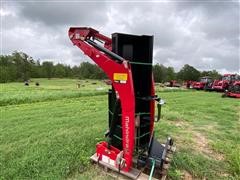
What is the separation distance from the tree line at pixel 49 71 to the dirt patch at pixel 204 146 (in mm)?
53449

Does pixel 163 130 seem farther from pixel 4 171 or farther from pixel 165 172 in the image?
pixel 4 171

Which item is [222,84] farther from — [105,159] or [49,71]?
[49,71]

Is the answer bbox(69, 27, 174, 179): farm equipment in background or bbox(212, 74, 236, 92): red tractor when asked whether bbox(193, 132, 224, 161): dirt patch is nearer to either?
bbox(69, 27, 174, 179): farm equipment in background

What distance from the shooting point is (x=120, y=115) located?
350cm

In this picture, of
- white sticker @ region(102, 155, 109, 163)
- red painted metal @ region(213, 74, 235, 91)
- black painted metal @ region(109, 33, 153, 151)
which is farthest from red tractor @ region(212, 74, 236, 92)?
white sticker @ region(102, 155, 109, 163)

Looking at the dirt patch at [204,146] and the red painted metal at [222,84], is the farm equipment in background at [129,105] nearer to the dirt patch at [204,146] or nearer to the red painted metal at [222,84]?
the dirt patch at [204,146]

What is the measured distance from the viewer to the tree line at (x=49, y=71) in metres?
61.8

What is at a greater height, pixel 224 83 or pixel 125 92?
pixel 125 92

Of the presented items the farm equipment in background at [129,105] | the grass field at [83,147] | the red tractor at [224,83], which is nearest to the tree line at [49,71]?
the red tractor at [224,83]

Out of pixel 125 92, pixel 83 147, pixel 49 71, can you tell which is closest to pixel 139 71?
pixel 125 92

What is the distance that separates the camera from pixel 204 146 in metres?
4.88

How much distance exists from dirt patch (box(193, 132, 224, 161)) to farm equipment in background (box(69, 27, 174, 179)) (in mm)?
1080

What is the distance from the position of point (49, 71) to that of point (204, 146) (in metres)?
70.6

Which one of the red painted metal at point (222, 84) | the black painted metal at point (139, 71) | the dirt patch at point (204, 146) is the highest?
the black painted metal at point (139, 71)
